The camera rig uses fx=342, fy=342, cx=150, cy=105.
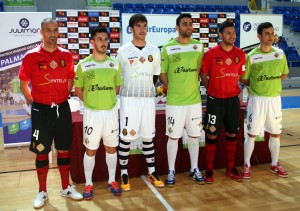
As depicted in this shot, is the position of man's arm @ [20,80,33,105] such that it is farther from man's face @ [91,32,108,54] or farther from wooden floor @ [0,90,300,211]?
wooden floor @ [0,90,300,211]

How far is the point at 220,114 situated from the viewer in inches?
157

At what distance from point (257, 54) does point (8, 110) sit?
12.8ft

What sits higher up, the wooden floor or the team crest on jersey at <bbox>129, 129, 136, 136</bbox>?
the team crest on jersey at <bbox>129, 129, 136, 136</bbox>

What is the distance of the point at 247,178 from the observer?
13.9ft

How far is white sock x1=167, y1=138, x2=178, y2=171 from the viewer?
4.03 metres

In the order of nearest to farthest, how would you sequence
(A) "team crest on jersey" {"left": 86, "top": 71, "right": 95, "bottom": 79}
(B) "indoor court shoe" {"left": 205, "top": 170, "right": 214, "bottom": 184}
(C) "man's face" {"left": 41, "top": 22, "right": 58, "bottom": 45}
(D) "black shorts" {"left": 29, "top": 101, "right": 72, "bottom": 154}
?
(C) "man's face" {"left": 41, "top": 22, "right": 58, "bottom": 45}
(D) "black shorts" {"left": 29, "top": 101, "right": 72, "bottom": 154}
(A) "team crest on jersey" {"left": 86, "top": 71, "right": 95, "bottom": 79}
(B) "indoor court shoe" {"left": 205, "top": 170, "right": 214, "bottom": 184}

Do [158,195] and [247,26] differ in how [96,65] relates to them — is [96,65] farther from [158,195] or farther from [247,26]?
[247,26]

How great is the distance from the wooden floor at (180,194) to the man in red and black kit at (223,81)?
0.34 m

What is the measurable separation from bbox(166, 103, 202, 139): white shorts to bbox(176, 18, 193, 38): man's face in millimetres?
817

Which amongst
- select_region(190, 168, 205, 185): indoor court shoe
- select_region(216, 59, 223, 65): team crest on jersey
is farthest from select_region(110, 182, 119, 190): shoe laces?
select_region(216, 59, 223, 65): team crest on jersey

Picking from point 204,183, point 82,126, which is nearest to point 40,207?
point 82,126

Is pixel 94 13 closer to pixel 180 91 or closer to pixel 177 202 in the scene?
pixel 180 91

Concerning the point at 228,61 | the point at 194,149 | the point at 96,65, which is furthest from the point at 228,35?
the point at 96,65

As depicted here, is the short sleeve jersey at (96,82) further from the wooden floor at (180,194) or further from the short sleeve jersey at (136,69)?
the wooden floor at (180,194)
